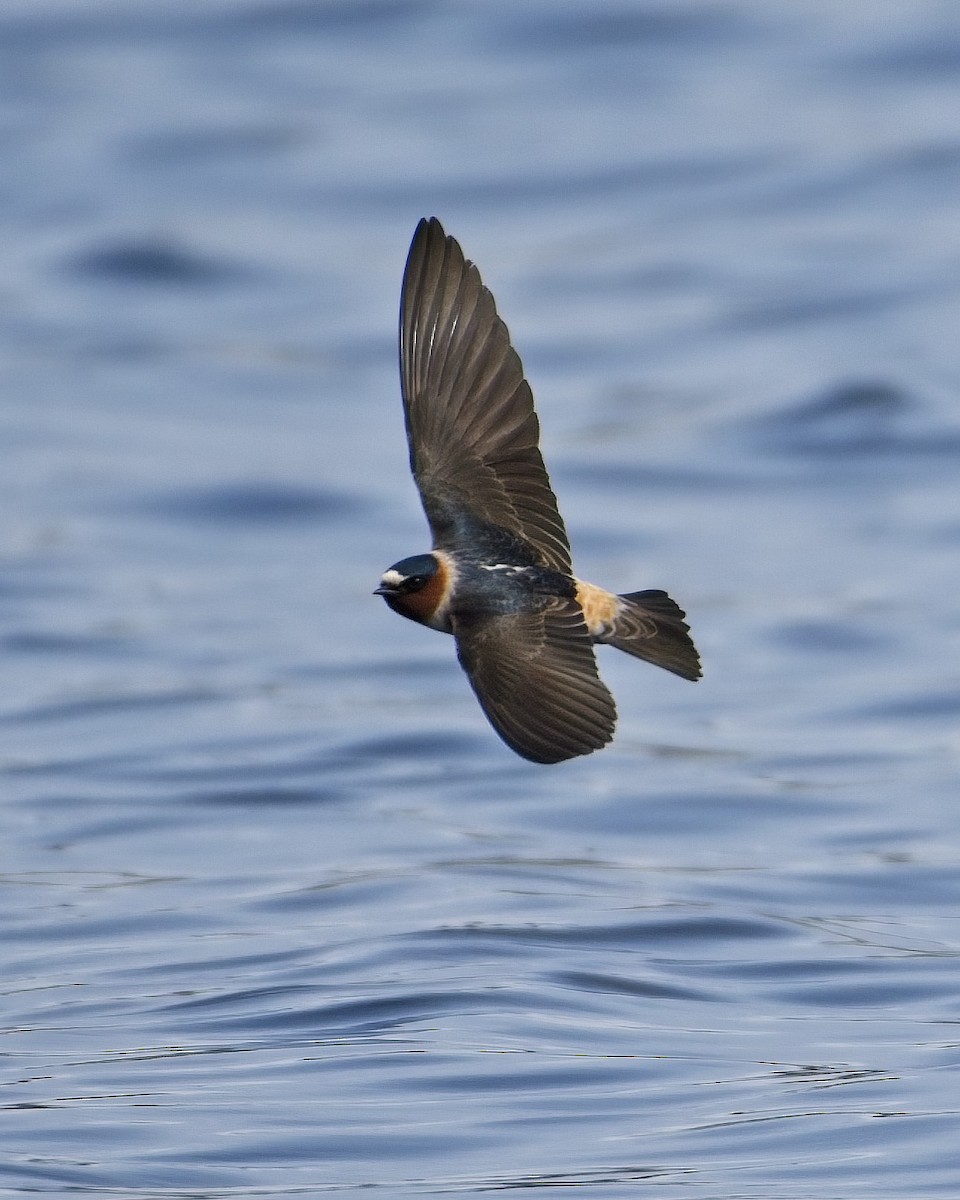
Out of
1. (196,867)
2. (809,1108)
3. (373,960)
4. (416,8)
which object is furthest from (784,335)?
(809,1108)

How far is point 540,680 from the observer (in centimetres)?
671

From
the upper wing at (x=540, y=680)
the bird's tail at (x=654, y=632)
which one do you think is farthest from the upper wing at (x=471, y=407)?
the upper wing at (x=540, y=680)

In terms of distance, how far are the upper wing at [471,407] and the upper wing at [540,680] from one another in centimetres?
33

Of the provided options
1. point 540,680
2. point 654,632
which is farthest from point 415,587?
point 654,632

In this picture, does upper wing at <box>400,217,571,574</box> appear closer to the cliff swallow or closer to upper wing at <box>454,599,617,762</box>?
the cliff swallow

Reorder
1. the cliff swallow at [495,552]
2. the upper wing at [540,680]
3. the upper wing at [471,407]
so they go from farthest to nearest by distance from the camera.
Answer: the upper wing at [471,407] < the cliff swallow at [495,552] < the upper wing at [540,680]

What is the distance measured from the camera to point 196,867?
1218 centimetres

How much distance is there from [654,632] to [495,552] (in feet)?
1.46

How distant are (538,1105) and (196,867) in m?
4.36

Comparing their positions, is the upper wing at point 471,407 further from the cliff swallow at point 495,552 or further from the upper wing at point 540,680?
the upper wing at point 540,680

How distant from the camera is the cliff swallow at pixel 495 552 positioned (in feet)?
21.9

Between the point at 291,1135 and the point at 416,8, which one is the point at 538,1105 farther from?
the point at 416,8

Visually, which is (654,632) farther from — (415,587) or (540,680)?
(415,587)

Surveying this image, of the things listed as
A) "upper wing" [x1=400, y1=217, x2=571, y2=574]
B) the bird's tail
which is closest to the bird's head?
"upper wing" [x1=400, y1=217, x2=571, y2=574]
